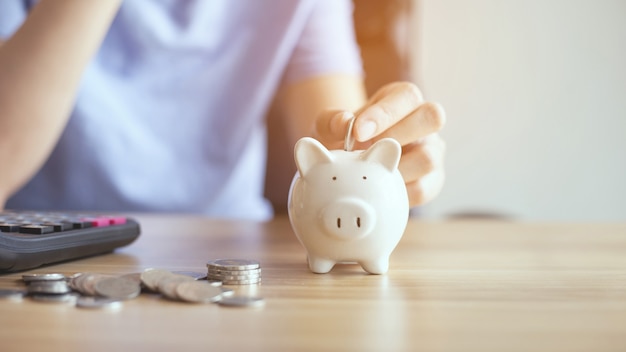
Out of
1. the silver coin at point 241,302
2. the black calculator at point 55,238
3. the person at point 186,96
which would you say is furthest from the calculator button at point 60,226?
the person at point 186,96

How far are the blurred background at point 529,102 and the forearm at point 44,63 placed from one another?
1.88m

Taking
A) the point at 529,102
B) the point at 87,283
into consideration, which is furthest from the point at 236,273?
the point at 529,102

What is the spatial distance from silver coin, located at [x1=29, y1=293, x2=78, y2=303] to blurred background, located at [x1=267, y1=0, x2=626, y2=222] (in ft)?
7.60

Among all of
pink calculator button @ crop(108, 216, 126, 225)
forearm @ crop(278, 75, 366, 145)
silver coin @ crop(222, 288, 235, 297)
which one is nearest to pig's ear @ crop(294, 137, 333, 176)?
silver coin @ crop(222, 288, 235, 297)

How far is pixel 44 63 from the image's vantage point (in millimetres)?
900

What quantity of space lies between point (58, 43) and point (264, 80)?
476 mm

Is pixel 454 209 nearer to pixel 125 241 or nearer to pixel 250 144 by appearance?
pixel 250 144

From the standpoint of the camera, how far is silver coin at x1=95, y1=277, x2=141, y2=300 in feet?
1.31

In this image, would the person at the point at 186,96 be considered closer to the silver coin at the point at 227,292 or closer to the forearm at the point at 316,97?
the forearm at the point at 316,97

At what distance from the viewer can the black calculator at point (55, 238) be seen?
48cm

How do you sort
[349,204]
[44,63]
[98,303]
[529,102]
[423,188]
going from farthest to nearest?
[529,102], [44,63], [423,188], [349,204], [98,303]

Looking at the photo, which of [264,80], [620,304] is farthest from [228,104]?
[620,304]

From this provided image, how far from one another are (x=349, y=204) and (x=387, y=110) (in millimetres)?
161

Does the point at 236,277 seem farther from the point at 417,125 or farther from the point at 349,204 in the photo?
the point at 417,125
